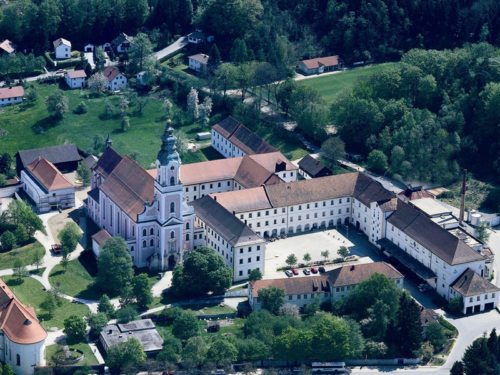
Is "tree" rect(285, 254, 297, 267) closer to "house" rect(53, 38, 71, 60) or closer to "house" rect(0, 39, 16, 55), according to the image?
"house" rect(53, 38, 71, 60)

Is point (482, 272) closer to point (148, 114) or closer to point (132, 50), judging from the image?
point (148, 114)

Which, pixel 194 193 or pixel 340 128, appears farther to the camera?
pixel 340 128

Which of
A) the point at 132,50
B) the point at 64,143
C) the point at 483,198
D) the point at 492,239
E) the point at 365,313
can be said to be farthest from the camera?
the point at 132,50

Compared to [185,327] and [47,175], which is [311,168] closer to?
[47,175]

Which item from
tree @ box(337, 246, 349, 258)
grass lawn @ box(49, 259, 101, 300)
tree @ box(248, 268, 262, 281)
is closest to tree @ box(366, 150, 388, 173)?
tree @ box(337, 246, 349, 258)

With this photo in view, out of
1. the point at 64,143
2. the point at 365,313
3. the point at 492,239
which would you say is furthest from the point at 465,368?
the point at 64,143

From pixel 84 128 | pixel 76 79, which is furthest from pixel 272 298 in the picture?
pixel 76 79
